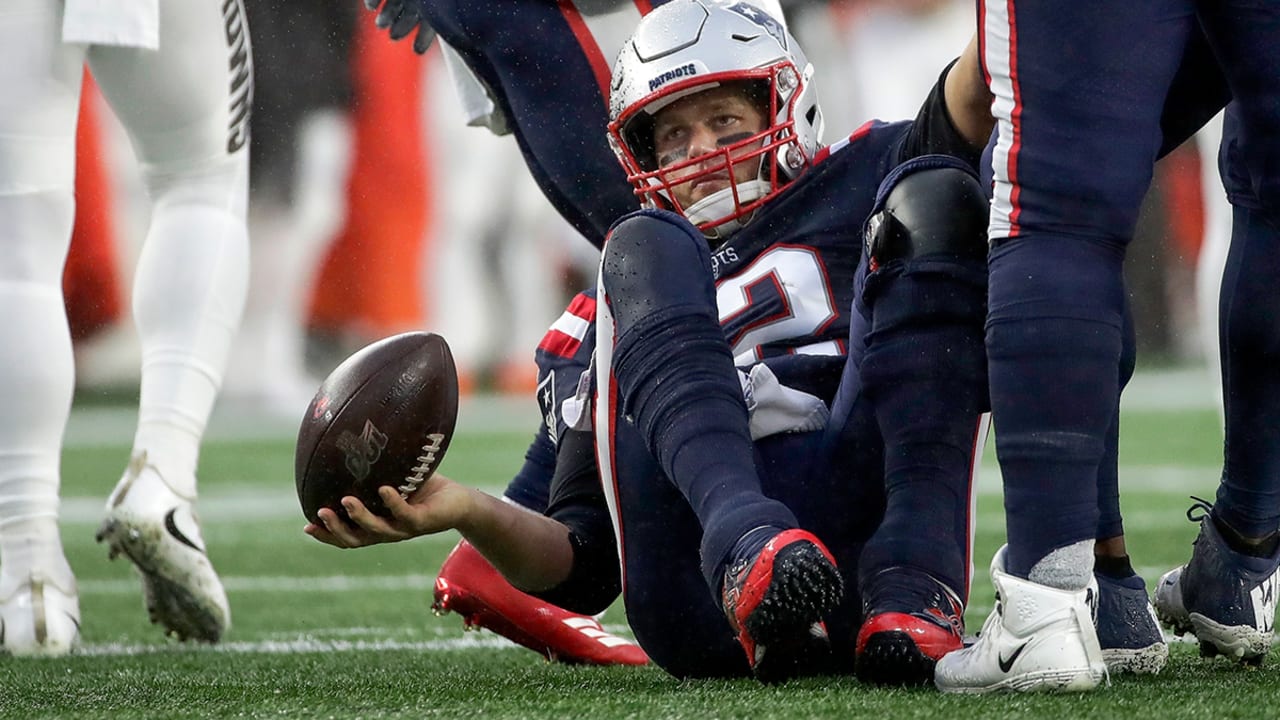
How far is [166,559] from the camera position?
2.33 metres

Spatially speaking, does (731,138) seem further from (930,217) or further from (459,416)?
(459,416)

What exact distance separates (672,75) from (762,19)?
0.17 metres

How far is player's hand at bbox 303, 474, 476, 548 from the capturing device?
158cm

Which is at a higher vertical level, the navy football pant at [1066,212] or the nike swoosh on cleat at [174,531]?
the navy football pant at [1066,212]

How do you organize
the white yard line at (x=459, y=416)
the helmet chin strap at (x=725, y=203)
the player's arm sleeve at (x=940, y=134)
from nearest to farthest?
the player's arm sleeve at (x=940, y=134) → the helmet chin strap at (x=725, y=203) → the white yard line at (x=459, y=416)

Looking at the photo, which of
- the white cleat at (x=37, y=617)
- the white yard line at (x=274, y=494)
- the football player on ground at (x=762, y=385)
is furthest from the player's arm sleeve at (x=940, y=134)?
the white yard line at (x=274, y=494)

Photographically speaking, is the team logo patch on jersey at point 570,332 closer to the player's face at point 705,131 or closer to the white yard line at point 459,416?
the player's face at point 705,131

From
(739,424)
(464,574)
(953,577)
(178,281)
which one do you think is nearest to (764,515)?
(739,424)

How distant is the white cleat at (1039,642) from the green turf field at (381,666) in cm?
2

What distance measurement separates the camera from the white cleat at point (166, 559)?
7.63ft

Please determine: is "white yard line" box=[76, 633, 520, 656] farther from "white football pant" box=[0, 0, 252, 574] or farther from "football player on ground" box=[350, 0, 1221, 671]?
"football player on ground" box=[350, 0, 1221, 671]

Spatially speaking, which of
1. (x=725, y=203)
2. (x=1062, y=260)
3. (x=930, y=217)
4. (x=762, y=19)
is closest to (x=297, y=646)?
(x=725, y=203)

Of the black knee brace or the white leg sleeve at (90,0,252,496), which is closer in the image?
the black knee brace

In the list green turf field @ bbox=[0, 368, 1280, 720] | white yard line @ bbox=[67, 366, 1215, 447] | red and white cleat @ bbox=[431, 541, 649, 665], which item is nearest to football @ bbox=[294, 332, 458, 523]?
green turf field @ bbox=[0, 368, 1280, 720]
